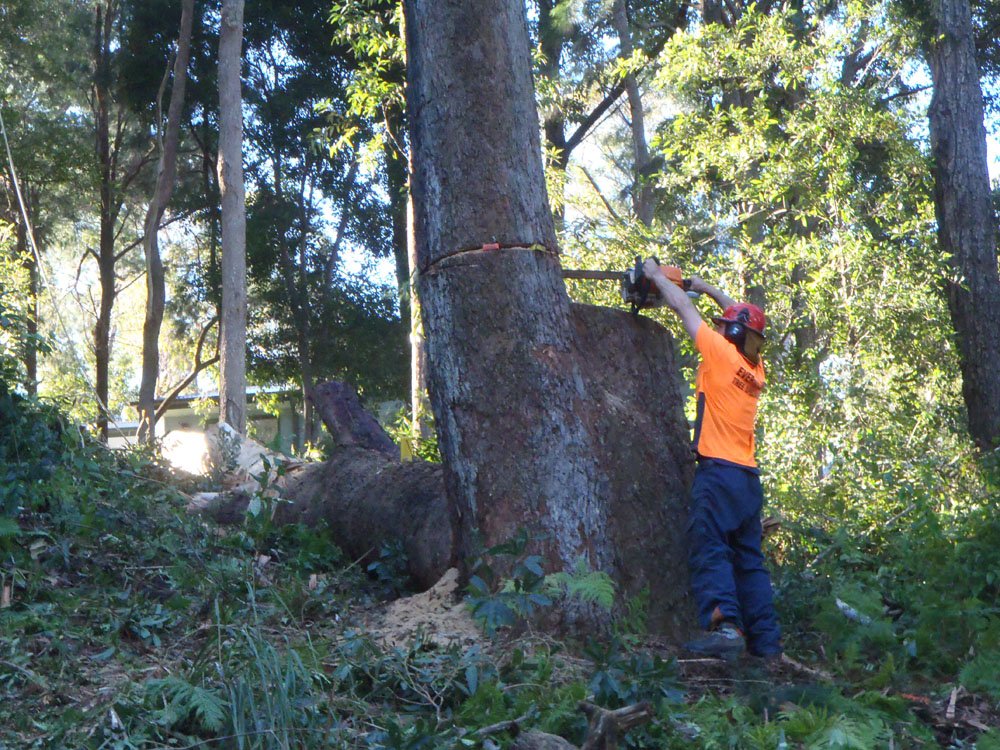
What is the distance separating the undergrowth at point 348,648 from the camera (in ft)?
11.6

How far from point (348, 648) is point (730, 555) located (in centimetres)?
205

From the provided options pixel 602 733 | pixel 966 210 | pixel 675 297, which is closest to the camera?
pixel 602 733

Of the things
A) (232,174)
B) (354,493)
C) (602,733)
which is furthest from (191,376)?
(602,733)

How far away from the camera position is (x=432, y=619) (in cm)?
493

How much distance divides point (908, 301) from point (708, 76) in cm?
364

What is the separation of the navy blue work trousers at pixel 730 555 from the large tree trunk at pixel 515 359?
0.14m

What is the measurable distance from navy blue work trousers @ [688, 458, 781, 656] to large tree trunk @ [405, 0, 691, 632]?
143 mm

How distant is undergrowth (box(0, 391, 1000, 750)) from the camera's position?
3.53 m

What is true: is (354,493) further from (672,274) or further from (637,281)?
(672,274)

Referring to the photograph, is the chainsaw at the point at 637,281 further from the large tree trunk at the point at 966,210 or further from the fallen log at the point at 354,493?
the large tree trunk at the point at 966,210

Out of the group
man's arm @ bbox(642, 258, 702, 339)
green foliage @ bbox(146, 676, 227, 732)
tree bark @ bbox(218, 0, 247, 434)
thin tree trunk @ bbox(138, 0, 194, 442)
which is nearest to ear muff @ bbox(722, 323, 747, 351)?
man's arm @ bbox(642, 258, 702, 339)

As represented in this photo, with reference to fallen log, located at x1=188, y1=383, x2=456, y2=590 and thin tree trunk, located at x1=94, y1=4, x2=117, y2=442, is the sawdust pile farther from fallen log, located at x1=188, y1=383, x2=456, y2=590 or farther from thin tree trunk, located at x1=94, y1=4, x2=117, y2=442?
thin tree trunk, located at x1=94, y1=4, x2=117, y2=442

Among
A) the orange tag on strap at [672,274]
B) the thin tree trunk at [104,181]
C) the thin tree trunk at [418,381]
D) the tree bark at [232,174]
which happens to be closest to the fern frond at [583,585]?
the orange tag on strap at [672,274]

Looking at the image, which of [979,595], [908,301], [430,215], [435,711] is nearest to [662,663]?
[435,711]
